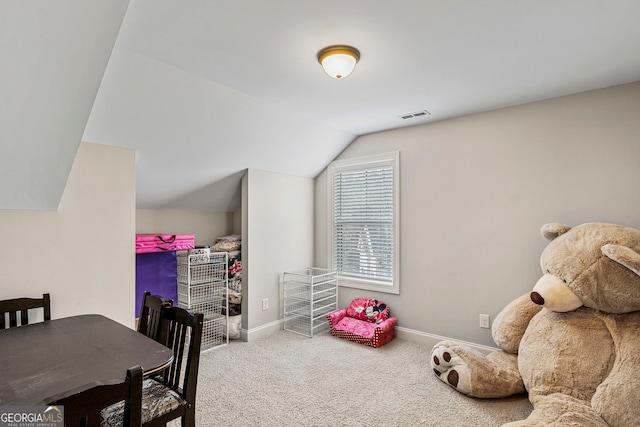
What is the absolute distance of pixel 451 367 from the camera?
2.50 metres

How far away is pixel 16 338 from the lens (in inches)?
64.6

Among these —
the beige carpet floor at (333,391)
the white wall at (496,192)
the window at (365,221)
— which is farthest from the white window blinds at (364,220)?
the beige carpet floor at (333,391)

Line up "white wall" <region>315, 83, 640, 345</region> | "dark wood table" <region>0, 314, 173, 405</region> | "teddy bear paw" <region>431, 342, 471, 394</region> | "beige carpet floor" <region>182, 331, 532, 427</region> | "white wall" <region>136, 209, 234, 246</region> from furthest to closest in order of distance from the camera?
"white wall" <region>136, 209, 234, 246</region> → "white wall" <region>315, 83, 640, 345</region> → "teddy bear paw" <region>431, 342, 471, 394</region> → "beige carpet floor" <region>182, 331, 532, 427</region> → "dark wood table" <region>0, 314, 173, 405</region>

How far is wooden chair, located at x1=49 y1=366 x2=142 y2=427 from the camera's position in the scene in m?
0.90

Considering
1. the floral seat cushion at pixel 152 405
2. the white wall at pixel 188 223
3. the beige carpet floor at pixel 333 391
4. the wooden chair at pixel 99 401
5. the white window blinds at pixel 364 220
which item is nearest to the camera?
the wooden chair at pixel 99 401

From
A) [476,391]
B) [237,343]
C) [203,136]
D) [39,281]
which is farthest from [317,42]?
[237,343]

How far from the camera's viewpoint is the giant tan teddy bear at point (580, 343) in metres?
1.78

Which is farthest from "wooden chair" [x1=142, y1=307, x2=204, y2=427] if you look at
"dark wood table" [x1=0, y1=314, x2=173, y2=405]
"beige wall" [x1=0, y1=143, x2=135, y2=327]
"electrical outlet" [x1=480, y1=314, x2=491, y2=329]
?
"electrical outlet" [x1=480, y1=314, x2=491, y2=329]

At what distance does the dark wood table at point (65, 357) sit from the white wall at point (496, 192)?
266 cm

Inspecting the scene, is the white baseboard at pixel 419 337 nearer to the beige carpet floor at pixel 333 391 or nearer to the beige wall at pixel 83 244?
the beige carpet floor at pixel 333 391

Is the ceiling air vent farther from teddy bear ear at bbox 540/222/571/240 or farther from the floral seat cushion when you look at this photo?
the floral seat cushion

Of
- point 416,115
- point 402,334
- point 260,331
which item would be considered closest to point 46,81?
point 416,115

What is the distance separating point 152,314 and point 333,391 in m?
1.42

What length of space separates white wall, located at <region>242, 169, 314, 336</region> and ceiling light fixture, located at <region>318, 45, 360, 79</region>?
5.82 ft
